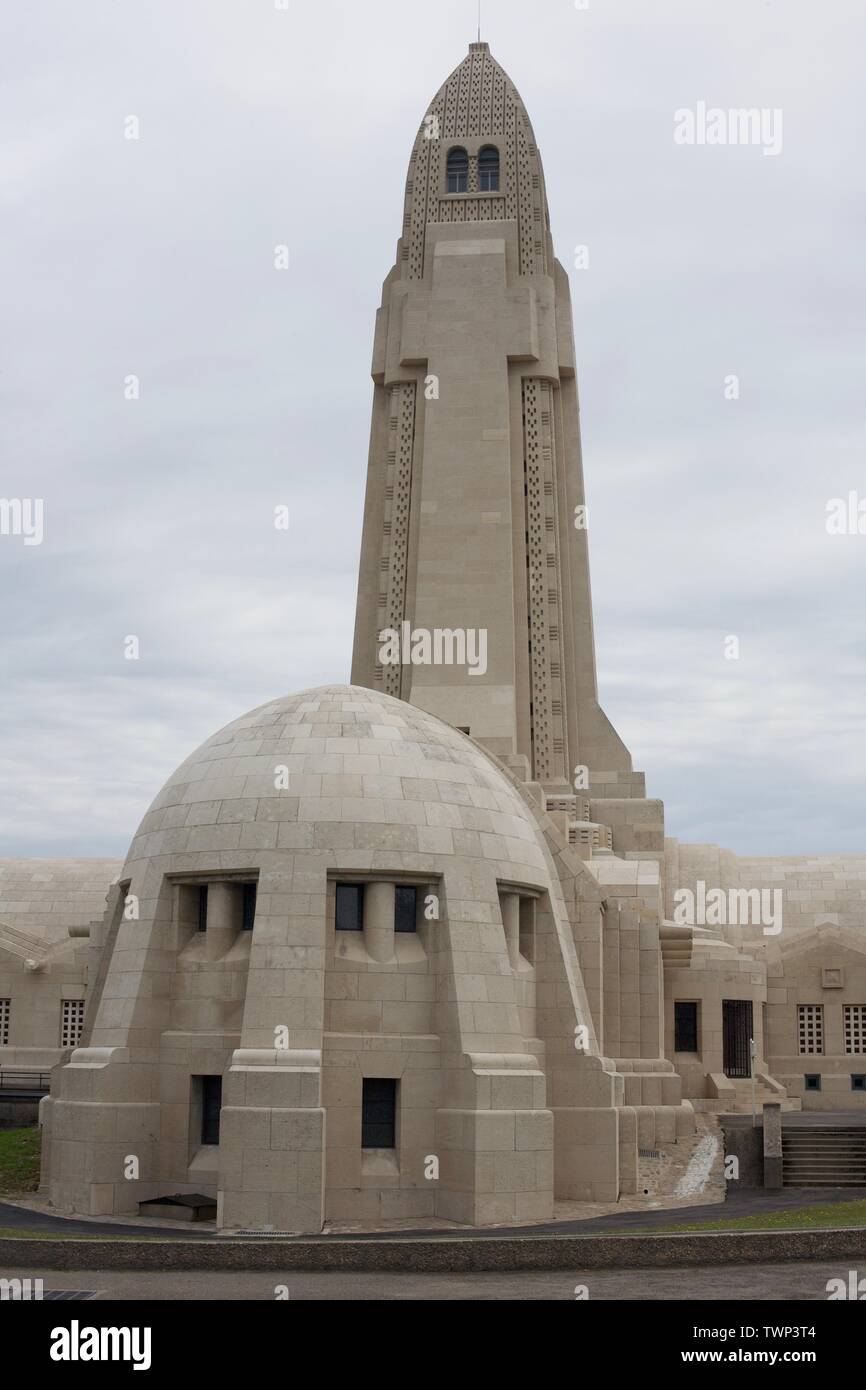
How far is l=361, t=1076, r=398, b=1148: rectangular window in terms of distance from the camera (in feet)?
96.1

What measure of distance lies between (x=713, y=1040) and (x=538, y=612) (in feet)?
49.5

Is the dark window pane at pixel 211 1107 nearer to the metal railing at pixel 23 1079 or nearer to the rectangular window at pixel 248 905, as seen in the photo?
the rectangular window at pixel 248 905

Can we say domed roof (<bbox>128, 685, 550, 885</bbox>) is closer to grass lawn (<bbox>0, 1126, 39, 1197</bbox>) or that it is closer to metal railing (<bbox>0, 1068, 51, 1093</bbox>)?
grass lawn (<bbox>0, 1126, 39, 1197</bbox>)

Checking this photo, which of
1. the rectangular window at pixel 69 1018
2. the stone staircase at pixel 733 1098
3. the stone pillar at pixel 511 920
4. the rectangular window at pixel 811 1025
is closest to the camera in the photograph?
the stone pillar at pixel 511 920

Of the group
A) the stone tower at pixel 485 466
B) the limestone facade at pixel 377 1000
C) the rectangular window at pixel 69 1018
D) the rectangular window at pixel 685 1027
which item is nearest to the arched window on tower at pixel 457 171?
the stone tower at pixel 485 466

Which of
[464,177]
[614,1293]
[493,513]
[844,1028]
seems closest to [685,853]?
[844,1028]

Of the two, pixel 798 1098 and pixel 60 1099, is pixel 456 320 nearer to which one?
pixel 798 1098

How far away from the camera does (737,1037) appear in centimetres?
4694

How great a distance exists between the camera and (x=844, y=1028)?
49.5 m

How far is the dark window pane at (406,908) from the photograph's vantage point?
30469 millimetres

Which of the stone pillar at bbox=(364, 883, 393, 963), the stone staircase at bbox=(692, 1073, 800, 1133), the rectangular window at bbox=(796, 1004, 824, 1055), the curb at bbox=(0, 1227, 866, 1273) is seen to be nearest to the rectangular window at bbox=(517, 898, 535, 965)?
the stone pillar at bbox=(364, 883, 393, 963)

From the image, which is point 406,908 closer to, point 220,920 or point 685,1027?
point 220,920

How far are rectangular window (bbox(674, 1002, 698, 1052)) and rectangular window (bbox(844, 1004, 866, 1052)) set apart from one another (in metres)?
6.71

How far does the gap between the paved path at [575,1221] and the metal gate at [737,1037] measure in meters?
13.7
